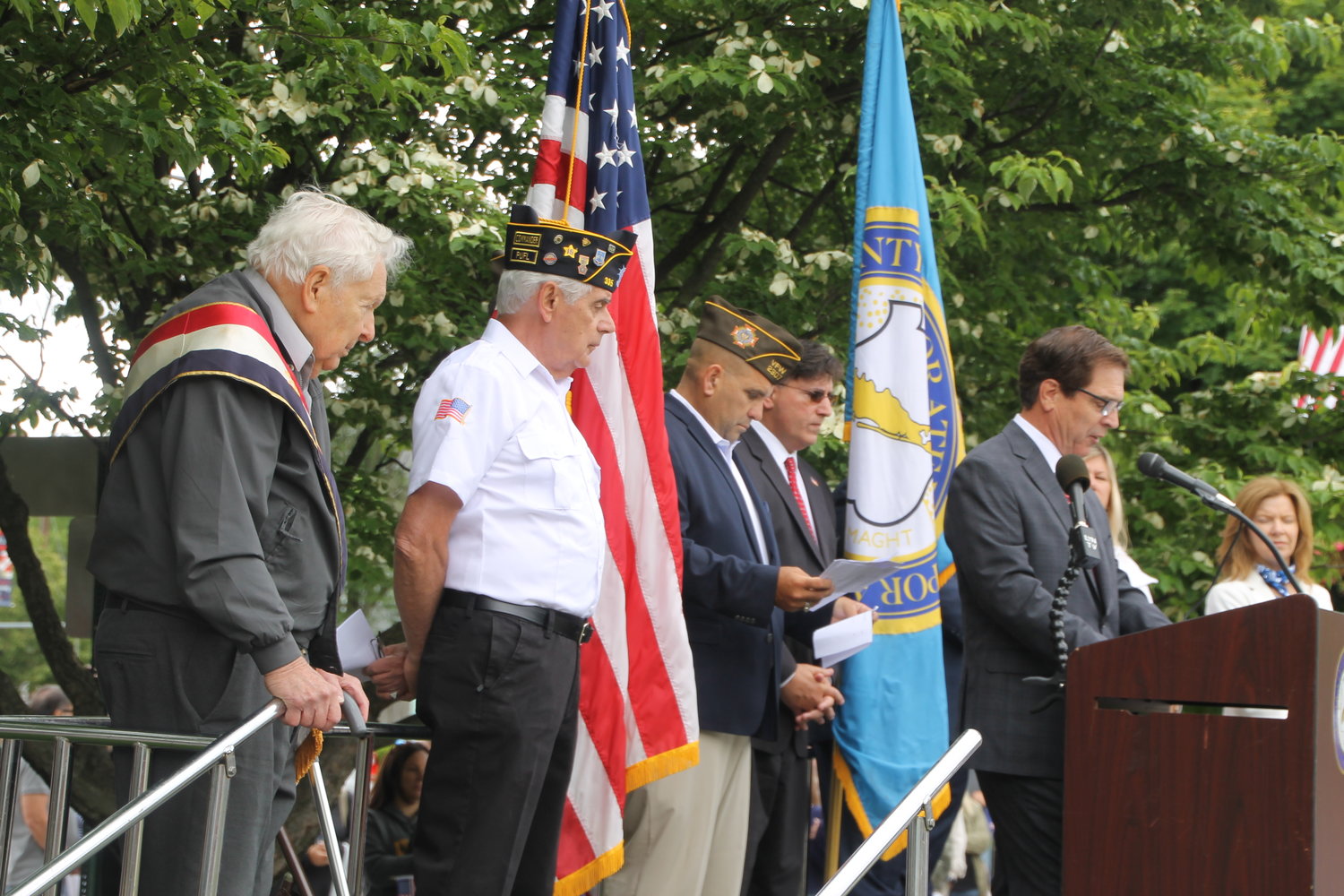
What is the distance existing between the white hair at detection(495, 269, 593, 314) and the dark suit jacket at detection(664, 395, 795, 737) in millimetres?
1016

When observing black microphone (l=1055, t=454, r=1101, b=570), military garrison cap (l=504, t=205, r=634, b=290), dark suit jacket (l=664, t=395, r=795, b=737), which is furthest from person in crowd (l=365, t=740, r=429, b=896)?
black microphone (l=1055, t=454, r=1101, b=570)

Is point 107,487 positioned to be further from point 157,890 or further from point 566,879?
point 566,879

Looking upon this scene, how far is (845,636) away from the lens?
4.39m

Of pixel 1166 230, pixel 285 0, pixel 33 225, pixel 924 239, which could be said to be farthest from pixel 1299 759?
pixel 1166 230

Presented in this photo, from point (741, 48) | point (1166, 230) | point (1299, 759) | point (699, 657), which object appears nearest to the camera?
point (1299, 759)

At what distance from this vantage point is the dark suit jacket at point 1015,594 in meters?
3.80

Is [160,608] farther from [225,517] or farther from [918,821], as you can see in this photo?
[918,821]

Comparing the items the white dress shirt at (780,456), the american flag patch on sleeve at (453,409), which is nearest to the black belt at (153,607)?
the american flag patch on sleeve at (453,409)

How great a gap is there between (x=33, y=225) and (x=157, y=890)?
3.23 meters

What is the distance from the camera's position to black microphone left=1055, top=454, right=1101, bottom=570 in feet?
11.7

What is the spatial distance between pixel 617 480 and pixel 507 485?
90 centimetres

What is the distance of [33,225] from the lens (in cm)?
527

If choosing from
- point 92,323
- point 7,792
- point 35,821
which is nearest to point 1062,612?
point 7,792

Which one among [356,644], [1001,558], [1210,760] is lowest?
[1210,760]
